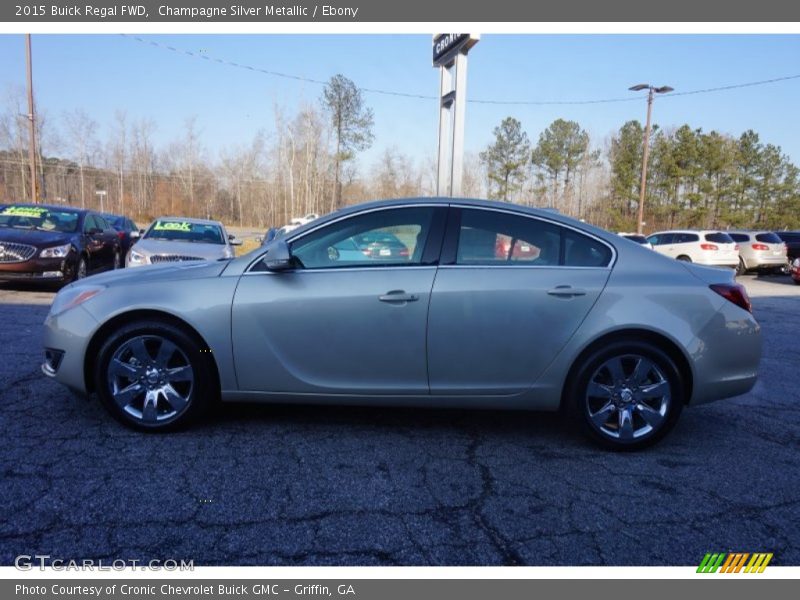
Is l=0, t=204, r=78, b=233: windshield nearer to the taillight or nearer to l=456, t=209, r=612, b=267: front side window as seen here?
l=456, t=209, r=612, b=267: front side window

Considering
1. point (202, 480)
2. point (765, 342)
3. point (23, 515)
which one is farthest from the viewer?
point (765, 342)

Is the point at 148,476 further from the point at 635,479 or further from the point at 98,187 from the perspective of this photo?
the point at 98,187

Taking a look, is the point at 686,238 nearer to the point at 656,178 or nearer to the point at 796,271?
the point at 796,271

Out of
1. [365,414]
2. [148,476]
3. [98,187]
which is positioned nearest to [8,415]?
[148,476]

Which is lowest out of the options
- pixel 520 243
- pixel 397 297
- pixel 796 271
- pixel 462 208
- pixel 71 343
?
pixel 796 271

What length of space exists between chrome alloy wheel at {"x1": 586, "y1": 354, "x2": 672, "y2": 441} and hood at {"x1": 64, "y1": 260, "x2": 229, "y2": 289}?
2.52 m

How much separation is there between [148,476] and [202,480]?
0.29 meters

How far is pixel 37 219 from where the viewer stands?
34.7 ft

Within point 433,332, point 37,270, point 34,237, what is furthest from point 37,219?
point 433,332

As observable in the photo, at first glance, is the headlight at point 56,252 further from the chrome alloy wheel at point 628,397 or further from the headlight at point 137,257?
the chrome alloy wheel at point 628,397

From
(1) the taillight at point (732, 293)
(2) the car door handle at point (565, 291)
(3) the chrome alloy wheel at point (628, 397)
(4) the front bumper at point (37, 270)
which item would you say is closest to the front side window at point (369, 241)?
(2) the car door handle at point (565, 291)

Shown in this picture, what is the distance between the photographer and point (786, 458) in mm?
3584

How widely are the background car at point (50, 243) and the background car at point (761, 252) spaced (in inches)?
835

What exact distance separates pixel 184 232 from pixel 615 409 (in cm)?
925
